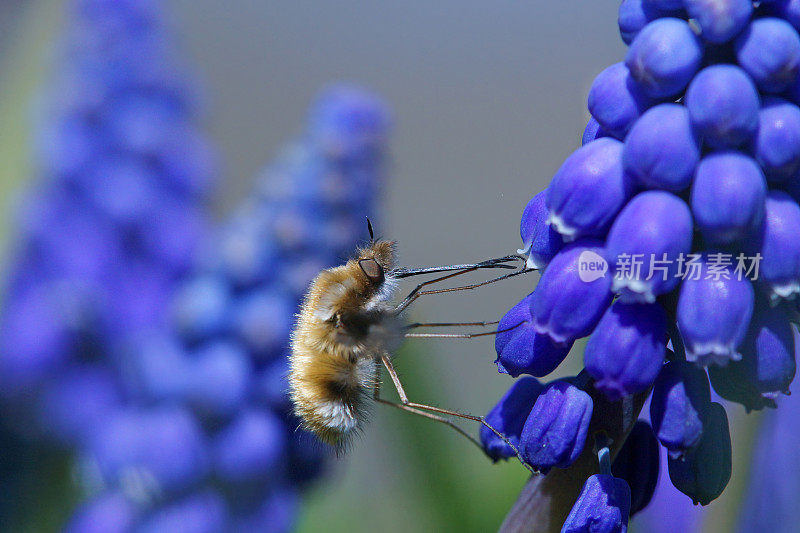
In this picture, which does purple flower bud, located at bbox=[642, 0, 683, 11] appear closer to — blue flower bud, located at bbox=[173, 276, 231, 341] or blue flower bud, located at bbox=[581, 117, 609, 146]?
blue flower bud, located at bbox=[581, 117, 609, 146]

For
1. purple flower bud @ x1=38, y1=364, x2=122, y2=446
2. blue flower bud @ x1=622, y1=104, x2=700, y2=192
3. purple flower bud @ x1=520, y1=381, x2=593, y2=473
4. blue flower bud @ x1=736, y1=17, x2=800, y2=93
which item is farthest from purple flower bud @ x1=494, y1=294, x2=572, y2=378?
purple flower bud @ x1=38, y1=364, x2=122, y2=446

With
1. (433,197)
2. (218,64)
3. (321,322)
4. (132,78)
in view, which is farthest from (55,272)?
(218,64)

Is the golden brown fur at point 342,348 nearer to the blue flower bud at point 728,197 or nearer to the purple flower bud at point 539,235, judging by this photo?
the purple flower bud at point 539,235

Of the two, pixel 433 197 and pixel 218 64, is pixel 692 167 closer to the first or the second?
pixel 433 197

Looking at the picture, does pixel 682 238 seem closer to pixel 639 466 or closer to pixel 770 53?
pixel 770 53

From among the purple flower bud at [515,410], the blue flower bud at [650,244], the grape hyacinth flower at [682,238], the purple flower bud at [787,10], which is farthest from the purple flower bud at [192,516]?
the purple flower bud at [787,10]
